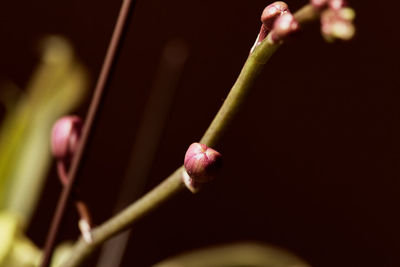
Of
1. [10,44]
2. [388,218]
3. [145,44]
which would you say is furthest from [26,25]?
[388,218]

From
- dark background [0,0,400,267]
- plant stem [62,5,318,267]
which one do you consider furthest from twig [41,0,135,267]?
dark background [0,0,400,267]

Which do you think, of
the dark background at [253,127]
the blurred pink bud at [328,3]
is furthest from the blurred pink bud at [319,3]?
the dark background at [253,127]

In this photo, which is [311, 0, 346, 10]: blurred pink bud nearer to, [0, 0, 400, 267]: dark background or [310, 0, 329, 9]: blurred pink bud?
[310, 0, 329, 9]: blurred pink bud

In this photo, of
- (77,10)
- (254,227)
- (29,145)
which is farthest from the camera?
(254,227)

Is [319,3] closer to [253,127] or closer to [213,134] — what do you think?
[213,134]

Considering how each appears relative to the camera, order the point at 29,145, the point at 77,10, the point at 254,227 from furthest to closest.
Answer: the point at 254,227, the point at 77,10, the point at 29,145

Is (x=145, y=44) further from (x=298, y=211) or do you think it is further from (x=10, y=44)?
(x=298, y=211)
